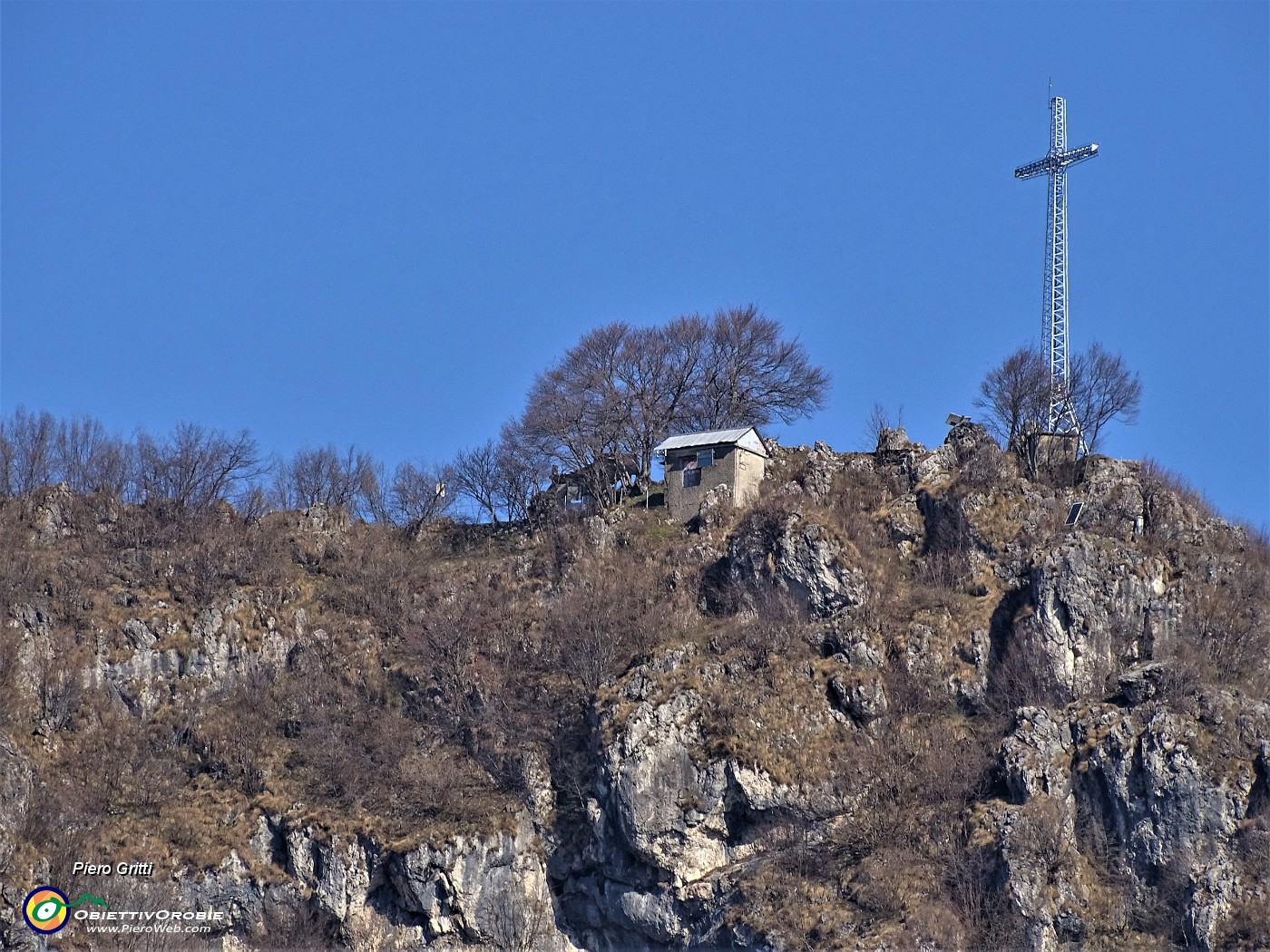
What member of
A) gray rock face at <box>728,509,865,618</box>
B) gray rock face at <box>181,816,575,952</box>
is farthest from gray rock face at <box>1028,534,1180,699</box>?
gray rock face at <box>181,816,575,952</box>

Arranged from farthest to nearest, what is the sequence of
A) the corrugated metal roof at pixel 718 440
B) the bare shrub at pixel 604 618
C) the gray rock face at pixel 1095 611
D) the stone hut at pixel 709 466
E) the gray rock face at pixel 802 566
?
1. the corrugated metal roof at pixel 718 440
2. the stone hut at pixel 709 466
3. the bare shrub at pixel 604 618
4. the gray rock face at pixel 802 566
5. the gray rock face at pixel 1095 611

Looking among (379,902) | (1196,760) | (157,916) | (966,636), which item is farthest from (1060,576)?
(157,916)

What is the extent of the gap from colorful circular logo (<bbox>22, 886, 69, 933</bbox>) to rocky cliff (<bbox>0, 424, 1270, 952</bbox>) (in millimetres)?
383

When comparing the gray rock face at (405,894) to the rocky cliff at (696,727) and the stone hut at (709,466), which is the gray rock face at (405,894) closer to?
the rocky cliff at (696,727)

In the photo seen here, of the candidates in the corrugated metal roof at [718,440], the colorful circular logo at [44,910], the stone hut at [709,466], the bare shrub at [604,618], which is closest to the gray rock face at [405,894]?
the colorful circular logo at [44,910]

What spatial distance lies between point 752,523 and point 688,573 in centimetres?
300

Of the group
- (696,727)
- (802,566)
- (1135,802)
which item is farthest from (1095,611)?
(696,727)

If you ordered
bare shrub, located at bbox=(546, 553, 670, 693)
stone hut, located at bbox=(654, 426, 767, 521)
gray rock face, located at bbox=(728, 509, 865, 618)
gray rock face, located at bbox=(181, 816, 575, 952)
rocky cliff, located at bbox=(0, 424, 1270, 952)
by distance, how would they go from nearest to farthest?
rocky cliff, located at bbox=(0, 424, 1270, 952) < gray rock face, located at bbox=(181, 816, 575, 952) < gray rock face, located at bbox=(728, 509, 865, 618) < bare shrub, located at bbox=(546, 553, 670, 693) < stone hut, located at bbox=(654, 426, 767, 521)

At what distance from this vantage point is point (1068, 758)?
242 ft

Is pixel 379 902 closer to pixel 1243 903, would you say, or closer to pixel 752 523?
pixel 752 523

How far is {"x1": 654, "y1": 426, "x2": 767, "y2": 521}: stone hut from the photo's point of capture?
87.9 meters

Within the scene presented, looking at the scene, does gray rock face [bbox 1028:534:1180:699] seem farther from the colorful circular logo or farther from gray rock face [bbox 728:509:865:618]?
the colorful circular logo

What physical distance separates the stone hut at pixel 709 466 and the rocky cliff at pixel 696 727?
1177 millimetres

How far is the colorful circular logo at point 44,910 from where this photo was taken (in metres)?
73.2
